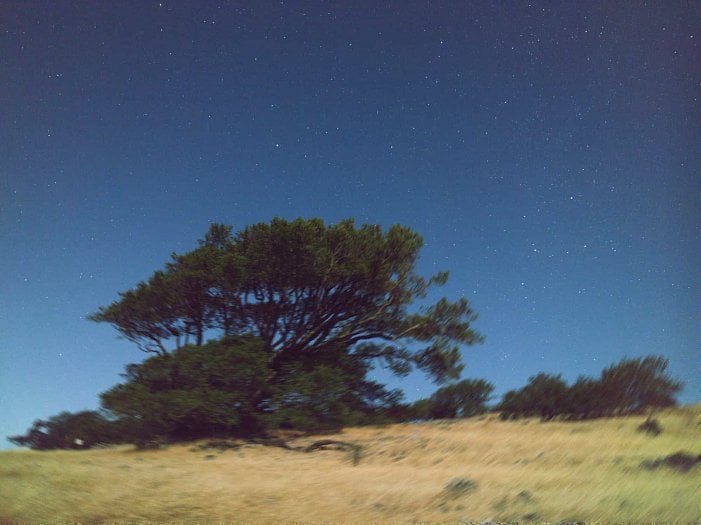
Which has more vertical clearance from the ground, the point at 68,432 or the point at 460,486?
the point at 68,432

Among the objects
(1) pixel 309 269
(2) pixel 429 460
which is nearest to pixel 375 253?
(1) pixel 309 269

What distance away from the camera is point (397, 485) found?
11.4ft

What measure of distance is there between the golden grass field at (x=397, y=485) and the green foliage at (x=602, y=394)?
0.14m

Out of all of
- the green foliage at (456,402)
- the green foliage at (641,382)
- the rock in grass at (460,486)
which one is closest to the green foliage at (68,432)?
the rock in grass at (460,486)

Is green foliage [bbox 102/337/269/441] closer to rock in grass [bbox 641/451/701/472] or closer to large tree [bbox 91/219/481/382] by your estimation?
large tree [bbox 91/219/481/382]

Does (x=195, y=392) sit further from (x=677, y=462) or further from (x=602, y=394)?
(x=677, y=462)

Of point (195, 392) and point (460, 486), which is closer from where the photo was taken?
point (460, 486)

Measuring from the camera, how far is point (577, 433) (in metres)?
3.69

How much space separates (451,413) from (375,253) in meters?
2.06

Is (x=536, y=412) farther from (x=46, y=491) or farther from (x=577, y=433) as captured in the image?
(x=46, y=491)

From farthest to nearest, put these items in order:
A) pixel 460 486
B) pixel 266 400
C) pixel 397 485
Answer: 1. pixel 266 400
2. pixel 397 485
3. pixel 460 486

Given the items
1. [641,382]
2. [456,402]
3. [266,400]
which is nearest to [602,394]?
A: [641,382]

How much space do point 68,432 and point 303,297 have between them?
2996mm

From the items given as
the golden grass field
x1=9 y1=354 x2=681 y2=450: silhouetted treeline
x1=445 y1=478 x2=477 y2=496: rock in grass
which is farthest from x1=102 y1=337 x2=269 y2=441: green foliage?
x1=445 y1=478 x2=477 y2=496: rock in grass
